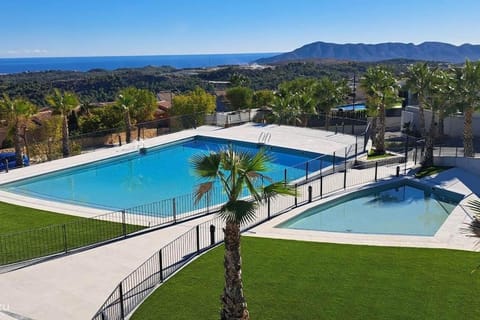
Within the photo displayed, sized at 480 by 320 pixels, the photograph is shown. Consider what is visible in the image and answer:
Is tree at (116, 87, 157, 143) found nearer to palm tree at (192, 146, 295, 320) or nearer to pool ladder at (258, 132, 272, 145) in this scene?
pool ladder at (258, 132, 272, 145)

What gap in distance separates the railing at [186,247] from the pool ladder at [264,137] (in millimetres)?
7549

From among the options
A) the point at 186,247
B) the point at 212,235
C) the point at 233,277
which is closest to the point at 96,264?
the point at 186,247

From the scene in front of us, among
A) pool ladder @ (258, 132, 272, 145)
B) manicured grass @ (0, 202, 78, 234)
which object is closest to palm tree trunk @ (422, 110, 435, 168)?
pool ladder @ (258, 132, 272, 145)

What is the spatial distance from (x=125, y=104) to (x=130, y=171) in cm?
630

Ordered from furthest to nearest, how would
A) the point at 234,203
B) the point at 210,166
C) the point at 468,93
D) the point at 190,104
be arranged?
the point at 190,104
the point at 468,93
the point at 210,166
the point at 234,203

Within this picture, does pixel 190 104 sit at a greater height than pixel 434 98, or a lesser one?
lesser

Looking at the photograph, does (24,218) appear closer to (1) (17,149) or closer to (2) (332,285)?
(1) (17,149)

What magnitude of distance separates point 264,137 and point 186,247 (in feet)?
57.4

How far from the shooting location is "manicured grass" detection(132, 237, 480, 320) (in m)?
11.0

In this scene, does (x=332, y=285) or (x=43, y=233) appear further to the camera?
(x=43, y=233)

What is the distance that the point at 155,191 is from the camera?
77.4ft

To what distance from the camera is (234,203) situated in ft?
30.9

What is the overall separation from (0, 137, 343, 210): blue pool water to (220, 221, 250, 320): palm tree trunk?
444 inches

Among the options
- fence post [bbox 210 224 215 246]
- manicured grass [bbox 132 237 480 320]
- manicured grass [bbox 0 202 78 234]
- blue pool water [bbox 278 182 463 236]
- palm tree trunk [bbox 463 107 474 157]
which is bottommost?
blue pool water [bbox 278 182 463 236]
